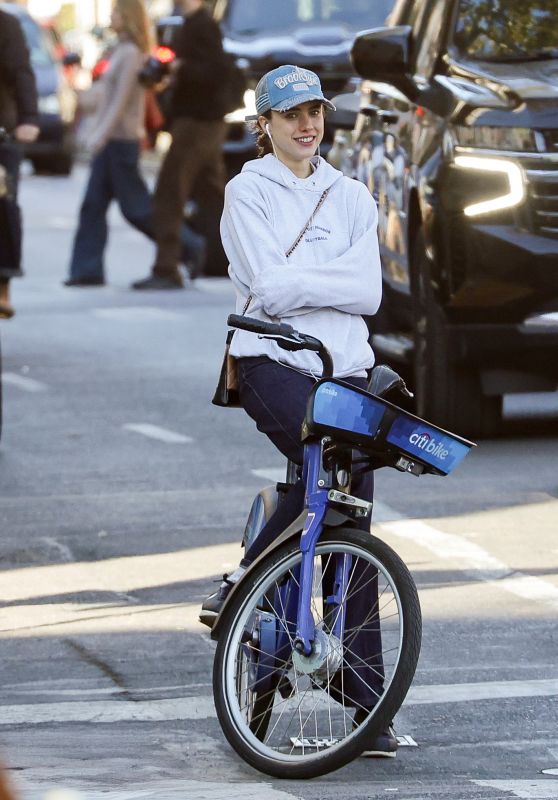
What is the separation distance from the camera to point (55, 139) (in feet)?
110

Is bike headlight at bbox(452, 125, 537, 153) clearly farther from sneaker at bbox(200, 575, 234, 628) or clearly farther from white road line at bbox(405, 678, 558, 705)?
sneaker at bbox(200, 575, 234, 628)

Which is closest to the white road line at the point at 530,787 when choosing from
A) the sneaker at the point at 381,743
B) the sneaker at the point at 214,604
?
the sneaker at the point at 381,743

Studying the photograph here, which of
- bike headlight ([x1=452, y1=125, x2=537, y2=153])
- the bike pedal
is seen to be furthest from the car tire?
the bike pedal

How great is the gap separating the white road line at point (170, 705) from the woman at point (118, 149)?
1240cm

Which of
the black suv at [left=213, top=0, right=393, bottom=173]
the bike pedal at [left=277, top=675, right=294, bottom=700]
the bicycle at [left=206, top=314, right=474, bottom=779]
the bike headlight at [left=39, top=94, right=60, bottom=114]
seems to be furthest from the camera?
the bike headlight at [left=39, top=94, right=60, bottom=114]

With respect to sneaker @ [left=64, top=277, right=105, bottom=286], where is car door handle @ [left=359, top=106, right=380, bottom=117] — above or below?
above

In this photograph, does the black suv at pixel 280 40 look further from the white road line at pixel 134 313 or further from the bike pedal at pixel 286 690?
the bike pedal at pixel 286 690

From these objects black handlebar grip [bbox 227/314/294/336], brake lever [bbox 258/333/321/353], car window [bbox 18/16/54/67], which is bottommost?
car window [bbox 18/16/54/67]

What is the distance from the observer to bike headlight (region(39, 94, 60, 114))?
108 feet

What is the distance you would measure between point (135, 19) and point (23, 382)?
20.4 ft

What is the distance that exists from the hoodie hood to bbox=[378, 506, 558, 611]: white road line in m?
1.90

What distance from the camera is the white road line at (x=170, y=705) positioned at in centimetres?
598

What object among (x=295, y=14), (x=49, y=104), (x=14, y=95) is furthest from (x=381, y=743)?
(x=49, y=104)

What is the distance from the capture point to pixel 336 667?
18.1ft
